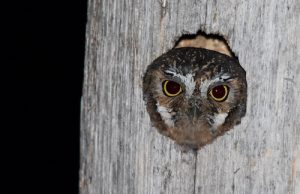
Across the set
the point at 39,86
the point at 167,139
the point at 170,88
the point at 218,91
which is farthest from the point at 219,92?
the point at 39,86

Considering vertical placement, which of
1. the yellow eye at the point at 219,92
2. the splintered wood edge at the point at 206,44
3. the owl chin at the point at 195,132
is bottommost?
the owl chin at the point at 195,132

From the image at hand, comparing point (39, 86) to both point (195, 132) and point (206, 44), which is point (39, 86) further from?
point (195, 132)

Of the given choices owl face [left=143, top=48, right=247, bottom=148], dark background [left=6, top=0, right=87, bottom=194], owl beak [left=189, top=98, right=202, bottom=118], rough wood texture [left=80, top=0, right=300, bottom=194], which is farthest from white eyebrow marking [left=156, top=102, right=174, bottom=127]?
dark background [left=6, top=0, right=87, bottom=194]

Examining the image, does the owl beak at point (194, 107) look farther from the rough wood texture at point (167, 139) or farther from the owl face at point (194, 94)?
the rough wood texture at point (167, 139)

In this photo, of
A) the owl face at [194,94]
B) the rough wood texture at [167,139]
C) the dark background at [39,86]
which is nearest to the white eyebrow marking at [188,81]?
the owl face at [194,94]

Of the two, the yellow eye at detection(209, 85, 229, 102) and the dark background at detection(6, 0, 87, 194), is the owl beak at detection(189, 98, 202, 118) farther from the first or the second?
the dark background at detection(6, 0, 87, 194)

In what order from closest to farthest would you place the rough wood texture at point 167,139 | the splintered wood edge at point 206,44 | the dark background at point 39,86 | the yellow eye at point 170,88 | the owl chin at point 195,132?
1. the rough wood texture at point 167,139
2. the owl chin at point 195,132
3. the yellow eye at point 170,88
4. the splintered wood edge at point 206,44
5. the dark background at point 39,86

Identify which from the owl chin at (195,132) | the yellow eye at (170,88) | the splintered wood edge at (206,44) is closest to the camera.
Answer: the owl chin at (195,132)
